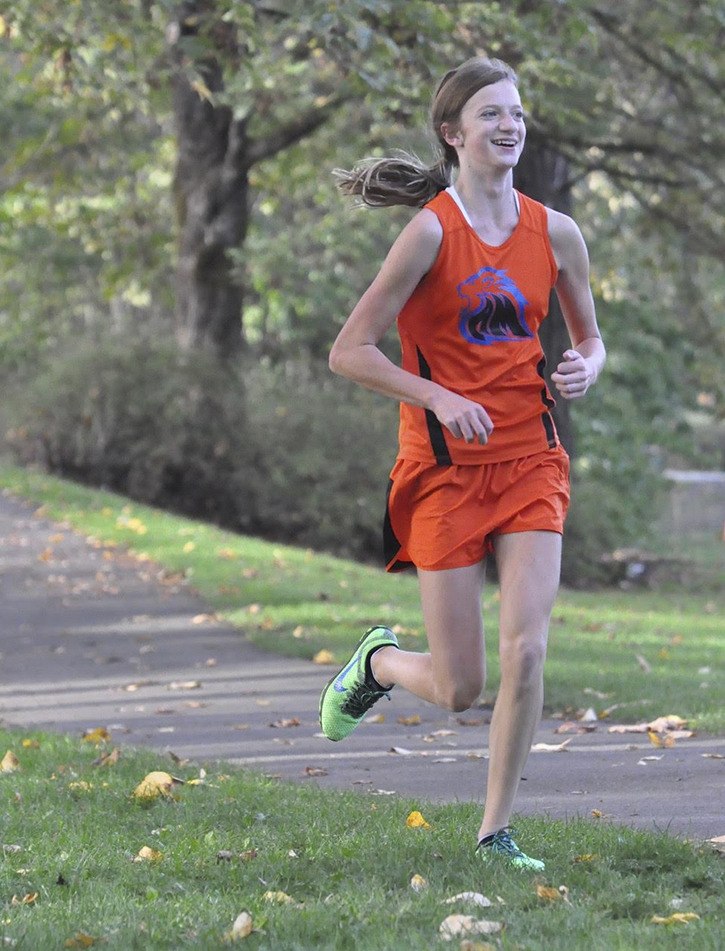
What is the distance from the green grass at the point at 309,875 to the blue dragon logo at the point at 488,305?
146 cm

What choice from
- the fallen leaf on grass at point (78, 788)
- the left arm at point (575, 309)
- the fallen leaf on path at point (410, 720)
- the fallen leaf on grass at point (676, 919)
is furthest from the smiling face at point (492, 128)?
the fallen leaf on path at point (410, 720)

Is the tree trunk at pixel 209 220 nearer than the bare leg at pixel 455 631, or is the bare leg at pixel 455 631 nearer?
the bare leg at pixel 455 631

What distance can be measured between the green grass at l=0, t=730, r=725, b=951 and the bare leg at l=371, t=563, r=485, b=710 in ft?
1.51

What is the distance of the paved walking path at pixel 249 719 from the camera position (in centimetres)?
627

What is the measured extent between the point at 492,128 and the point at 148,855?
234cm

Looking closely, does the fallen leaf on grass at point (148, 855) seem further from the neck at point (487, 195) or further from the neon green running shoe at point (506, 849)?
the neck at point (487, 195)

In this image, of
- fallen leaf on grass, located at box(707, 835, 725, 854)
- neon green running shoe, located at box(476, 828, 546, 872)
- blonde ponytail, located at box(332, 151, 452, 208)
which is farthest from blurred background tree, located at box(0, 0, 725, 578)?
neon green running shoe, located at box(476, 828, 546, 872)

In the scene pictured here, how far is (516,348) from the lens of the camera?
16.0ft

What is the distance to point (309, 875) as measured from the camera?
15.8 feet

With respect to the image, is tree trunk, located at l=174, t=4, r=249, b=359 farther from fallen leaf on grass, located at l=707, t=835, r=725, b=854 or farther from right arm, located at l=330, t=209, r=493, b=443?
fallen leaf on grass, located at l=707, t=835, r=725, b=854

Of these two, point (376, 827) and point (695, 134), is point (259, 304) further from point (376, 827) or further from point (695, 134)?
point (376, 827)

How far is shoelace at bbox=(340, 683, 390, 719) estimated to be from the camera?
18.3ft

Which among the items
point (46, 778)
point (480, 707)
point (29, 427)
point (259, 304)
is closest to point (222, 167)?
point (29, 427)

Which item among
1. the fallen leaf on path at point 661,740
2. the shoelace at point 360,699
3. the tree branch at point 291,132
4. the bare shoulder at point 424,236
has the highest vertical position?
the tree branch at point 291,132
